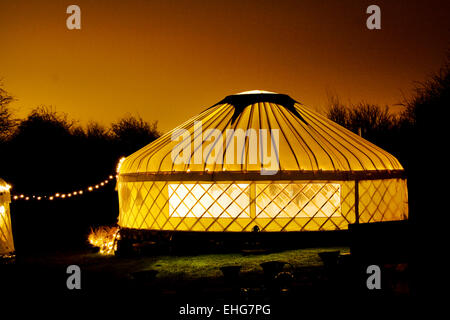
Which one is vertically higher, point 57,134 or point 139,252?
point 57,134

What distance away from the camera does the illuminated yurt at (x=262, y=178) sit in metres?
7.19

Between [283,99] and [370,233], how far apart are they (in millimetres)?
3972

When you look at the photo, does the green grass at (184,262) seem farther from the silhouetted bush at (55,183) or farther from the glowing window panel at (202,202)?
the silhouetted bush at (55,183)

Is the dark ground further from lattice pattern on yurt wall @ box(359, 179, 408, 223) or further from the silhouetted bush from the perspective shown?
the silhouetted bush

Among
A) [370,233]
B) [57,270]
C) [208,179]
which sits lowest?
[57,270]

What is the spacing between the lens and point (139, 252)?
7.60 m

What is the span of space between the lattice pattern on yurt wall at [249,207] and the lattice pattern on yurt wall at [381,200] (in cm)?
16

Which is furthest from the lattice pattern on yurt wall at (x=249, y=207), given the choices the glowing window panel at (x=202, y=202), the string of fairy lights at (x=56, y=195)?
the string of fairy lights at (x=56, y=195)

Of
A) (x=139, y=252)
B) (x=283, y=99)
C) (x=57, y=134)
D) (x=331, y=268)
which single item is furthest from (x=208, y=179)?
(x=57, y=134)

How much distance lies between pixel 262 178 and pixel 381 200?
5.54 ft

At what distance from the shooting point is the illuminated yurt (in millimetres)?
7188

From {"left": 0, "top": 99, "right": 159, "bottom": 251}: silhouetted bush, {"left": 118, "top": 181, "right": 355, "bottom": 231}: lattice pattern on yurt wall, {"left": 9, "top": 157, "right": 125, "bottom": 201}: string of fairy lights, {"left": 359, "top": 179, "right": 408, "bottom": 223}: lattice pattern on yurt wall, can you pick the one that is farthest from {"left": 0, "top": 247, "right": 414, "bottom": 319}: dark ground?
{"left": 0, "top": 99, "right": 159, "bottom": 251}: silhouetted bush

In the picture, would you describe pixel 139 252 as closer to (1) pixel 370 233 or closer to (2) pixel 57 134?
(1) pixel 370 233

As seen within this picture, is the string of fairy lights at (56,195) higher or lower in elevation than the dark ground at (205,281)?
higher
